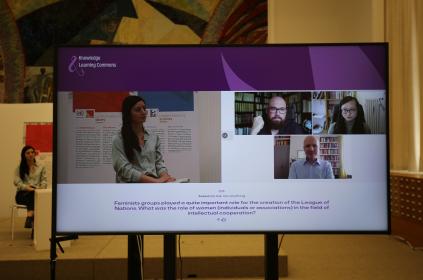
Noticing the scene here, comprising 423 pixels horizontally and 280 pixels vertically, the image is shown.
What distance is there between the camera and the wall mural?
26.6ft

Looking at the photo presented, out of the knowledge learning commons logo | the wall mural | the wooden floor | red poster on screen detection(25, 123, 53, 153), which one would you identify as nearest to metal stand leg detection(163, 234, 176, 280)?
the knowledge learning commons logo

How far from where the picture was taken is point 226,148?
4.67 feet

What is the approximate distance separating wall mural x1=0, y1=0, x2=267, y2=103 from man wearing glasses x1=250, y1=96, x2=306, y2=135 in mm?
6946

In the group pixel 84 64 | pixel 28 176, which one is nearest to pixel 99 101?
pixel 84 64

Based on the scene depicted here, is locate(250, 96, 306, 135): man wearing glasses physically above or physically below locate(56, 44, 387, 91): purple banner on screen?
below

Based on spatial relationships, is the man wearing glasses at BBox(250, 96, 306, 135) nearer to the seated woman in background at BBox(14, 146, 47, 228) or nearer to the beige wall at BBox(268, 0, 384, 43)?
the seated woman in background at BBox(14, 146, 47, 228)

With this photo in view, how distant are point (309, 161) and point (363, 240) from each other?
4.44 metres

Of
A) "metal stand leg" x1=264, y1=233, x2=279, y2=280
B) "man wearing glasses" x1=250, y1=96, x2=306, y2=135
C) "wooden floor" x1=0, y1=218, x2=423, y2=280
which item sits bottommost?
"wooden floor" x1=0, y1=218, x2=423, y2=280

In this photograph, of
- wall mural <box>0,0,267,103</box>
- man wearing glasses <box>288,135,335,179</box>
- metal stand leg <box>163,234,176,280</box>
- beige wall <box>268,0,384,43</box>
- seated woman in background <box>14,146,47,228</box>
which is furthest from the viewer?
wall mural <box>0,0,267,103</box>

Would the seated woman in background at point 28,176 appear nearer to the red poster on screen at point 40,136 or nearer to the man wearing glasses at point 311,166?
the red poster on screen at point 40,136

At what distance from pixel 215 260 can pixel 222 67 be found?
2.82 meters

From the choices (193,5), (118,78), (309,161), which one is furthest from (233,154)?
(193,5)

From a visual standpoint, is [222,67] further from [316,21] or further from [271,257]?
[316,21]

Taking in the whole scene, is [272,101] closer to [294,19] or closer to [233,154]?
[233,154]
